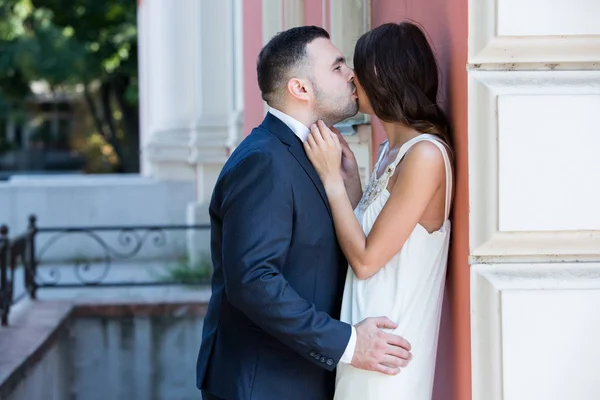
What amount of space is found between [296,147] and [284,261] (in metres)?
0.36

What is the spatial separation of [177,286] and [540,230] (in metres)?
7.76

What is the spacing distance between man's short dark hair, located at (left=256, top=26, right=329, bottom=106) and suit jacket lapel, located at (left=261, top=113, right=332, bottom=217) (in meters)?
0.09

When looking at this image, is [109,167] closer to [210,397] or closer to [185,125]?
[185,125]

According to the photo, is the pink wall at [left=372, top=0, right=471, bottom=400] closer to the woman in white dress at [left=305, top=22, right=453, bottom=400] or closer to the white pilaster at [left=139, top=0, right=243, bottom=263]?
the woman in white dress at [left=305, top=22, right=453, bottom=400]

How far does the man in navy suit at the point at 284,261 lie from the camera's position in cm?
261

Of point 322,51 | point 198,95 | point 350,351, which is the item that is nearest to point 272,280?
point 350,351

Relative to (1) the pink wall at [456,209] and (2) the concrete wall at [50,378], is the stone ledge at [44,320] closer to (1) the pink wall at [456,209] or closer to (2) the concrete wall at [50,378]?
(2) the concrete wall at [50,378]

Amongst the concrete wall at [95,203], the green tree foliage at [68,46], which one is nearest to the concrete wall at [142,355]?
the concrete wall at [95,203]

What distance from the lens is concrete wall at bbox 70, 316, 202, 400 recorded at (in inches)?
329

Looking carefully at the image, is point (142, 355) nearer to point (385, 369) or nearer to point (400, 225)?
point (385, 369)

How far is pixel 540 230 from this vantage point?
2.48 m

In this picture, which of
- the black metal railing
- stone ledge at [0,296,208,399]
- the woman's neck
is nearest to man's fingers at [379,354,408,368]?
the woman's neck

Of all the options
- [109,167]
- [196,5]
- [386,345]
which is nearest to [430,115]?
[386,345]

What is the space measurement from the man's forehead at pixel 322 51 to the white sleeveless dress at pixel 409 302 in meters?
0.37
